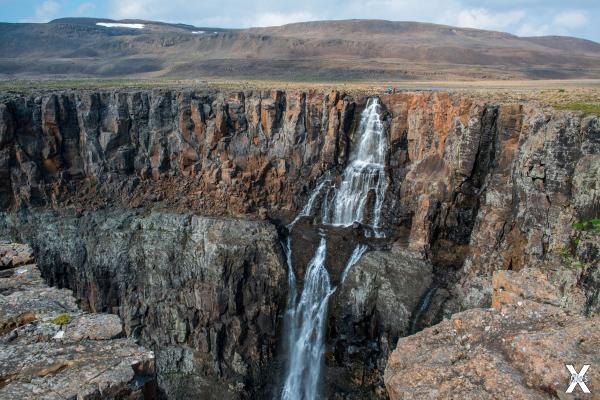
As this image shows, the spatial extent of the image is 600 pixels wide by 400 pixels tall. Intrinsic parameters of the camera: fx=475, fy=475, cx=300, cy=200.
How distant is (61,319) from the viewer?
10.5m

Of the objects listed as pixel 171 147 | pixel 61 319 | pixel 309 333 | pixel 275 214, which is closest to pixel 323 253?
pixel 275 214

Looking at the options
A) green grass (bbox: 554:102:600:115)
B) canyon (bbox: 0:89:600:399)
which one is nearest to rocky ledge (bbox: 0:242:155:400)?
canyon (bbox: 0:89:600:399)

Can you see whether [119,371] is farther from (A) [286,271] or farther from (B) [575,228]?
(A) [286,271]

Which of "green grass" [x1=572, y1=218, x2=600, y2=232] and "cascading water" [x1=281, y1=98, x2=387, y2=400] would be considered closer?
"green grass" [x1=572, y1=218, x2=600, y2=232]

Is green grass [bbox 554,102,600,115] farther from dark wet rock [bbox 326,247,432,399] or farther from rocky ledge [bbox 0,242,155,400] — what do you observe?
rocky ledge [bbox 0,242,155,400]

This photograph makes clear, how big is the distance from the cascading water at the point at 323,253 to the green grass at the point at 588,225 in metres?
15.3

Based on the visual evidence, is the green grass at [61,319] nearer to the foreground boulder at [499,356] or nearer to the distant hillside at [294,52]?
the foreground boulder at [499,356]

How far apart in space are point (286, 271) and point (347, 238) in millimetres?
5497

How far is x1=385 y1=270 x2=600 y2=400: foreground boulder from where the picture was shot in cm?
921

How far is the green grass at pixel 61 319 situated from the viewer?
10426mm

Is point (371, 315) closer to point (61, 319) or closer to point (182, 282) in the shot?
point (182, 282)

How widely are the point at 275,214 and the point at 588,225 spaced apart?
77.4 feet

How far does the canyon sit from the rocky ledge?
70.0 ft

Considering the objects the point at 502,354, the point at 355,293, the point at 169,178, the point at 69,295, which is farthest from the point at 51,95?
the point at 502,354
